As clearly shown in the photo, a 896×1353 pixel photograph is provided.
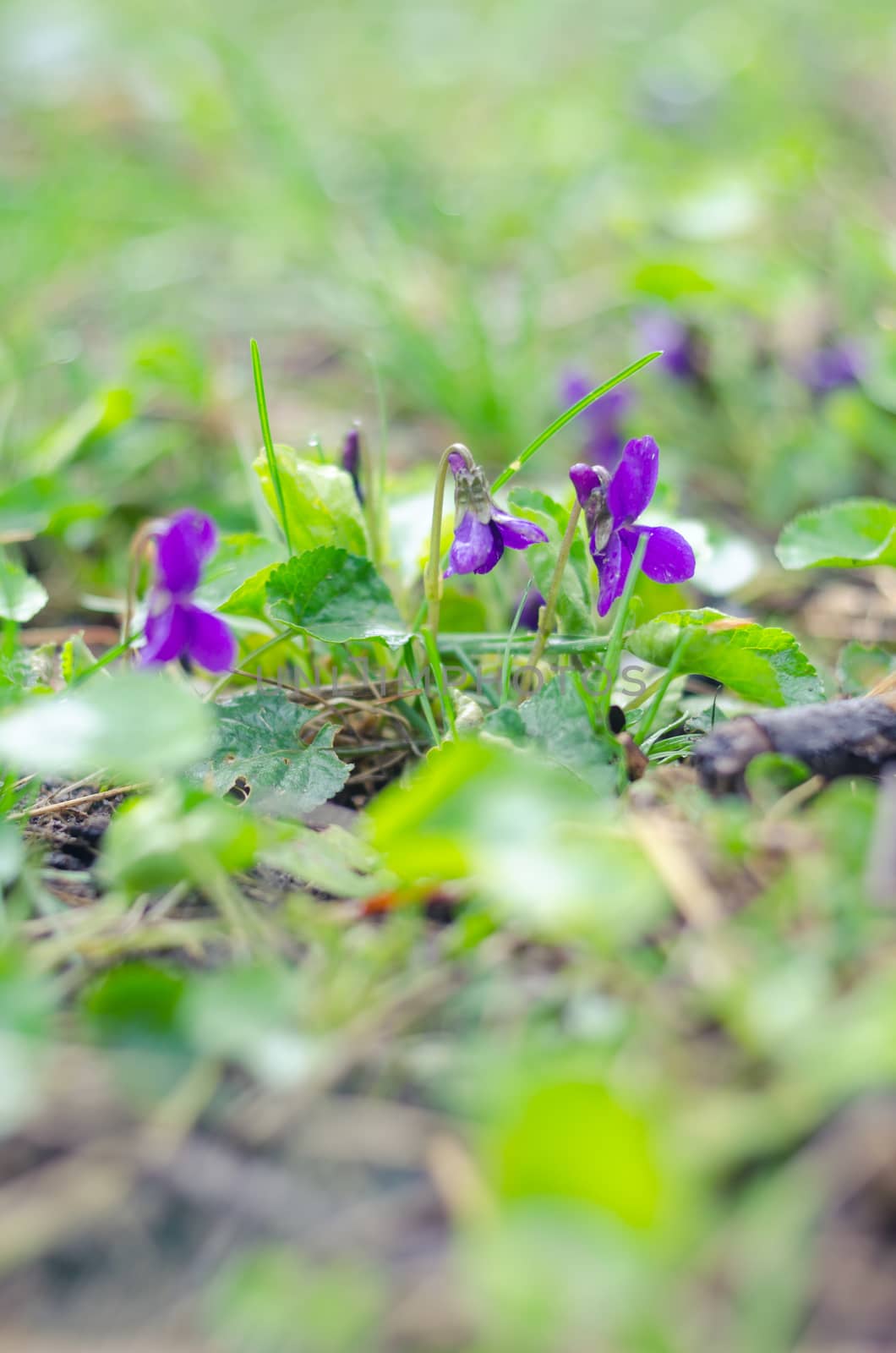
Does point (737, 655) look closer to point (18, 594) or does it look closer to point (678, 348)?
point (18, 594)

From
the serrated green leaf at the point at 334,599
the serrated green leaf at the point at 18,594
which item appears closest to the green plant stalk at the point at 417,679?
the serrated green leaf at the point at 334,599

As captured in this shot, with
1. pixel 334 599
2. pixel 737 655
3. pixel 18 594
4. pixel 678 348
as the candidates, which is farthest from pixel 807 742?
pixel 678 348

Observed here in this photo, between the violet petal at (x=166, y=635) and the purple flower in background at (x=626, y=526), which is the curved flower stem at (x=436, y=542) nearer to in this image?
the purple flower in background at (x=626, y=526)

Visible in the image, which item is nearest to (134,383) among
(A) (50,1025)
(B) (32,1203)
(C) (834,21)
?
(A) (50,1025)

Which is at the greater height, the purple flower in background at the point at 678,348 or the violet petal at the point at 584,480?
the violet petal at the point at 584,480

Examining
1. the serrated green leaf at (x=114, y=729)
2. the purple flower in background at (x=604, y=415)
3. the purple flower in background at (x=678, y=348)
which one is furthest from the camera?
the purple flower in background at (x=678, y=348)

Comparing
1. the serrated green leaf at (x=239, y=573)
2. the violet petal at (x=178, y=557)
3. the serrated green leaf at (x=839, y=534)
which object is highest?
the violet petal at (x=178, y=557)
